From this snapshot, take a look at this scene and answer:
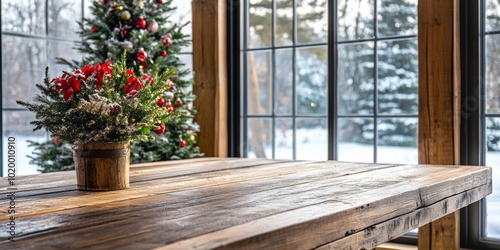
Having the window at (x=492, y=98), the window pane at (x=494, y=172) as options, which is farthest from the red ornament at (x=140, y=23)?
the window pane at (x=494, y=172)

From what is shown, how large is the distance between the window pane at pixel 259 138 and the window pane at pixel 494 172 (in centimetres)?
142

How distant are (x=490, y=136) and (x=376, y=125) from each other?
2.19 feet

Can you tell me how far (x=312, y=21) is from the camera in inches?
153

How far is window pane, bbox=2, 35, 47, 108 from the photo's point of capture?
12.4 ft

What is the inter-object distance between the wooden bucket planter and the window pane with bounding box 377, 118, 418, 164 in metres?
2.15

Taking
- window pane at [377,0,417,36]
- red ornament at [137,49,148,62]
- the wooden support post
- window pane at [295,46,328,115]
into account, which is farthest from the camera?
window pane at [295,46,328,115]

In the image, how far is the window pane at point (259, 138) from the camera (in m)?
4.08

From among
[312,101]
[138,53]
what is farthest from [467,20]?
[138,53]

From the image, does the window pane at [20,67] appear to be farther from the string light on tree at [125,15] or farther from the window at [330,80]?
the window at [330,80]

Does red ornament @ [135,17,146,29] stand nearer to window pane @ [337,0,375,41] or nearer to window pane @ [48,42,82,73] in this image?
window pane @ [48,42,82,73]

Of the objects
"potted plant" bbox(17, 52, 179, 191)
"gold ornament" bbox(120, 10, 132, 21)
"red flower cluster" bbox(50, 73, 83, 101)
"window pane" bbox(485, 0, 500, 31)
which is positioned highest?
"gold ornament" bbox(120, 10, 132, 21)

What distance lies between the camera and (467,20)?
10.7ft

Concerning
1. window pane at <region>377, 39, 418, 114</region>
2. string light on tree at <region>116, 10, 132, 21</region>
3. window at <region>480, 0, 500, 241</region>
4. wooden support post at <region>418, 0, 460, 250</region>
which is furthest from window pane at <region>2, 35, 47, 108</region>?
window at <region>480, 0, 500, 241</region>

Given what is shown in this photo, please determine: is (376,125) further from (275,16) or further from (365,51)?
(275,16)
